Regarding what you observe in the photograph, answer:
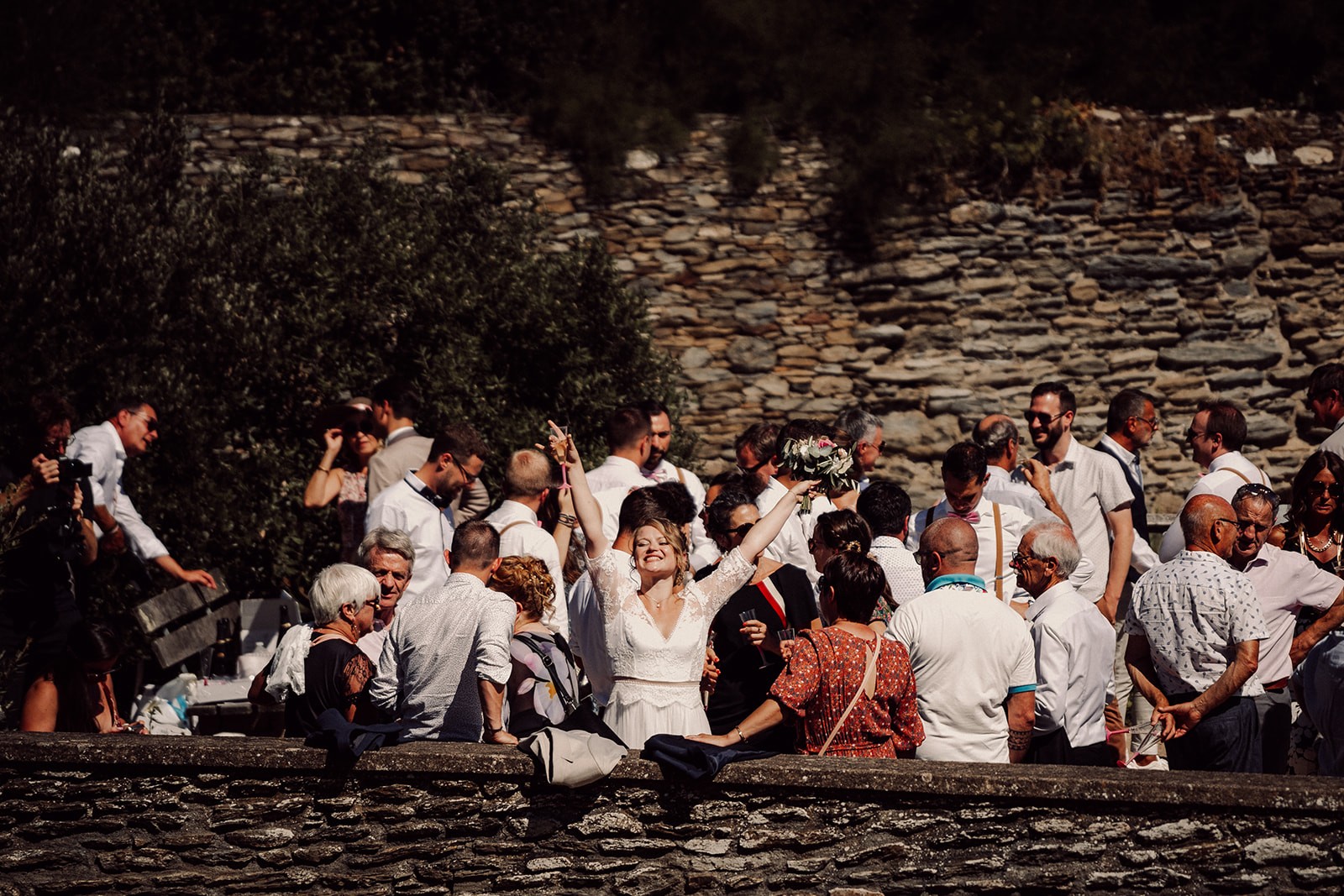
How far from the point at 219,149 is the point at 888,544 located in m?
9.42

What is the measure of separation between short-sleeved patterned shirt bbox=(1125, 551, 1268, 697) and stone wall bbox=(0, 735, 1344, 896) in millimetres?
597

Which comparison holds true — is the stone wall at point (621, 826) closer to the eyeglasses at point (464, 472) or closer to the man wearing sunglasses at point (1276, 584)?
the man wearing sunglasses at point (1276, 584)

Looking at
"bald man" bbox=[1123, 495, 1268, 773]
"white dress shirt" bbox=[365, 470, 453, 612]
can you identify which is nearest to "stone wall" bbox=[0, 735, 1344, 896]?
"bald man" bbox=[1123, 495, 1268, 773]

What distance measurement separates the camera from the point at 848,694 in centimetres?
525

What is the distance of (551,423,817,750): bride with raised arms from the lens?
5.45 meters

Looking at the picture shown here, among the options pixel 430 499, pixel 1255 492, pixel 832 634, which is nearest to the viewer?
pixel 832 634

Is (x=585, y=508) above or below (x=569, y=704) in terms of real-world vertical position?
above

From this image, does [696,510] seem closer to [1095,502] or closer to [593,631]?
[593,631]

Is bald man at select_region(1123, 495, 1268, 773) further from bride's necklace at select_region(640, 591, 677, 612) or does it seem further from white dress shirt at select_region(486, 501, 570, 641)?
white dress shirt at select_region(486, 501, 570, 641)

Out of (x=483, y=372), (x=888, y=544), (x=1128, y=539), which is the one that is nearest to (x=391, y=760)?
(x=888, y=544)

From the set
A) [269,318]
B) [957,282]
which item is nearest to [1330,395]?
[957,282]

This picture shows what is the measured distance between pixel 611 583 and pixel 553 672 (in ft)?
2.14

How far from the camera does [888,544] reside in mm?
6547

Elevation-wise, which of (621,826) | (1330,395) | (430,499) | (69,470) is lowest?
(621,826)
